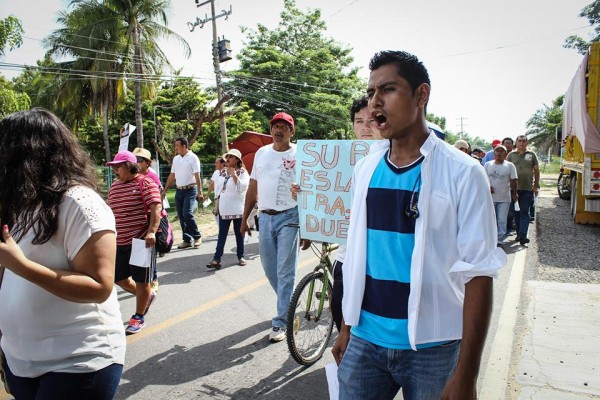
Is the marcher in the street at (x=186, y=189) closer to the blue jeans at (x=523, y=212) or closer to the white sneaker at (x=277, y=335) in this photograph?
the white sneaker at (x=277, y=335)

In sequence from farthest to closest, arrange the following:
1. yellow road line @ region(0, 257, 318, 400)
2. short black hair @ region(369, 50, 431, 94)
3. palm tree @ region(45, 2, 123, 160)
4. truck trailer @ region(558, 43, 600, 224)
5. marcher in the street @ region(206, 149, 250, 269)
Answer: palm tree @ region(45, 2, 123, 160)
truck trailer @ region(558, 43, 600, 224)
marcher in the street @ region(206, 149, 250, 269)
yellow road line @ region(0, 257, 318, 400)
short black hair @ region(369, 50, 431, 94)

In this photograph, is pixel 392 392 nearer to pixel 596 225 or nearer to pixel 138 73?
pixel 596 225

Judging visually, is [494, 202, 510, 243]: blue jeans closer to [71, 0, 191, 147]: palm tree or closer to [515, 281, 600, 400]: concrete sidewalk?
[515, 281, 600, 400]: concrete sidewalk

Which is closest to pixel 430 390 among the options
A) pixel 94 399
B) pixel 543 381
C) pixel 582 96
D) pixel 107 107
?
pixel 94 399

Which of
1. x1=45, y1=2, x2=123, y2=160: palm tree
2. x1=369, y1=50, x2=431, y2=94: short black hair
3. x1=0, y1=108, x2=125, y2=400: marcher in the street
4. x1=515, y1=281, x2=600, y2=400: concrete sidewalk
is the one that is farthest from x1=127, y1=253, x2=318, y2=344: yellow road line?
x1=45, y1=2, x2=123, y2=160: palm tree

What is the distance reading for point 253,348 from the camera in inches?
164

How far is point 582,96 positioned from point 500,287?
5604 millimetres

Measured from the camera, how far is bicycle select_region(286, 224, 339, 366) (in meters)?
3.80

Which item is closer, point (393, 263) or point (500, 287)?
point (393, 263)

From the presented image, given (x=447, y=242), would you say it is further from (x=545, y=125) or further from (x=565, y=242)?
(x=545, y=125)

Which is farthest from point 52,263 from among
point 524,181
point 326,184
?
point 524,181

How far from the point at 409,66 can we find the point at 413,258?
29.1 inches

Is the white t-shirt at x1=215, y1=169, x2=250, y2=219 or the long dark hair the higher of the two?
the long dark hair

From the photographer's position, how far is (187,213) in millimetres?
8930
